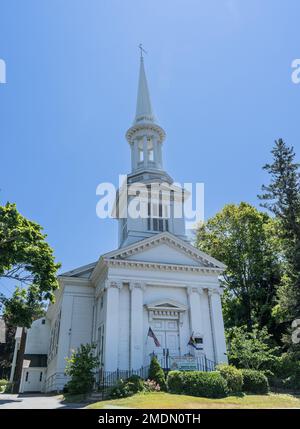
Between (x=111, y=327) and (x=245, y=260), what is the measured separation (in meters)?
19.4

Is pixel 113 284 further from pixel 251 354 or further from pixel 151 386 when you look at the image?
pixel 251 354

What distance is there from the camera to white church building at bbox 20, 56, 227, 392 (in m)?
23.0

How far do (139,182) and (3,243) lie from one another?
14.9 metres

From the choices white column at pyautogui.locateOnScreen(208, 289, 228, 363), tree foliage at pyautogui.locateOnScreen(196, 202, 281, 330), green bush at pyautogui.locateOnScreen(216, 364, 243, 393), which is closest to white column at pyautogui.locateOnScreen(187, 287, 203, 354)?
white column at pyautogui.locateOnScreen(208, 289, 228, 363)

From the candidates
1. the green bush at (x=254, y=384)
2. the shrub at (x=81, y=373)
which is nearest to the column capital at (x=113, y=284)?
the shrub at (x=81, y=373)

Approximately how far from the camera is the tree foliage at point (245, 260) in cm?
3509

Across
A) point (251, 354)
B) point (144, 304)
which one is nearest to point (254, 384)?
point (251, 354)

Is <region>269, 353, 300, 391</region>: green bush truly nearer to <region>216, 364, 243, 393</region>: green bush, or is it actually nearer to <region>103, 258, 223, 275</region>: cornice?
<region>216, 364, 243, 393</region>: green bush

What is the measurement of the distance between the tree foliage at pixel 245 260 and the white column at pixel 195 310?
33.5 feet

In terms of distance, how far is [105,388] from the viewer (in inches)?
786

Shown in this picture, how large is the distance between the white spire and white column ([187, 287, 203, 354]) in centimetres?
1871

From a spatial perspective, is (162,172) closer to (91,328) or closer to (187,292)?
(187,292)
